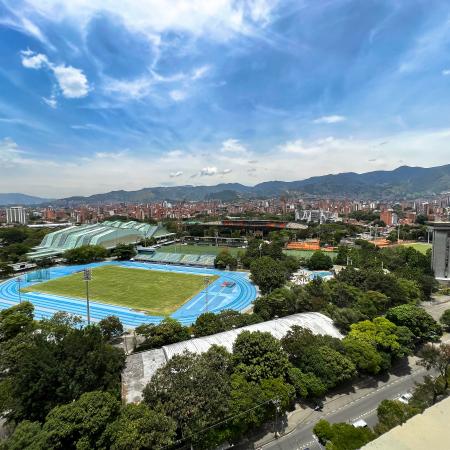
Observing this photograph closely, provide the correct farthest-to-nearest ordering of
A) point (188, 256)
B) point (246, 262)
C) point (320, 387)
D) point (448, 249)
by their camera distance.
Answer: point (188, 256) < point (246, 262) < point (448, 249) < point (320, 387)

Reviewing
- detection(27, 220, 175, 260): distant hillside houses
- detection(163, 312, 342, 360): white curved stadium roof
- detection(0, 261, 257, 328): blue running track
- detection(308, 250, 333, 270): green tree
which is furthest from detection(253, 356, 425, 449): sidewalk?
detection(27, 220, 175, 260): distant hillside houses

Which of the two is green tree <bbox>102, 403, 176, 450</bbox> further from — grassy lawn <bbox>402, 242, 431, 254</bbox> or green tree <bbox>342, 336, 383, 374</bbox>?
grassy lawn <bbox>402, 242, 431, 254</bbox>

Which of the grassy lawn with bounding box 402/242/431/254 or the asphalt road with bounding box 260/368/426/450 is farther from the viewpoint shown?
the grassy lawn with bounding box 402/242/431/254

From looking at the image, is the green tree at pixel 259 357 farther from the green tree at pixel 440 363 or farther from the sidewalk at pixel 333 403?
the green tree at pixel 440 363

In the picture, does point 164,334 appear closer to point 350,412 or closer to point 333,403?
point 333,403

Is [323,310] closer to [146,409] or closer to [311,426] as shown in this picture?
[311,426]

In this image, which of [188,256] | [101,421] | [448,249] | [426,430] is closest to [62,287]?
[188,256]

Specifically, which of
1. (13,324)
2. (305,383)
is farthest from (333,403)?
(13,324)
